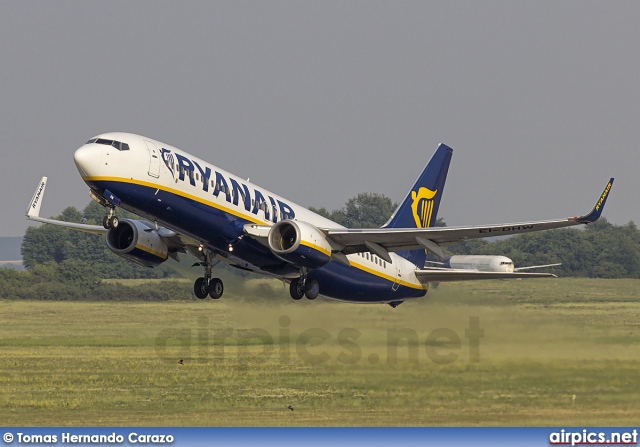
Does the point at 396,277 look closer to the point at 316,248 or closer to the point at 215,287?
the point at 215,287

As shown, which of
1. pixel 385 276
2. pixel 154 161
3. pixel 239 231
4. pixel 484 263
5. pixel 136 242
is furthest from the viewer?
pixel 484 263

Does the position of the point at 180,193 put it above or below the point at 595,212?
above

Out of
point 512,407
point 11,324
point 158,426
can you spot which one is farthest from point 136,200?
point 11,324

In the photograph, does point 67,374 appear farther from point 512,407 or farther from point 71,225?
point 512,407

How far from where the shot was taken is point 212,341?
53531mm

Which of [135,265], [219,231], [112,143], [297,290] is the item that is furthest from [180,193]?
[135,265]

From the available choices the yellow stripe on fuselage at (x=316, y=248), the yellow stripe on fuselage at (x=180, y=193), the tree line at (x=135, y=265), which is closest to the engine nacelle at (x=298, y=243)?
the yellow stripe on fuselage at (x=316, y=248)

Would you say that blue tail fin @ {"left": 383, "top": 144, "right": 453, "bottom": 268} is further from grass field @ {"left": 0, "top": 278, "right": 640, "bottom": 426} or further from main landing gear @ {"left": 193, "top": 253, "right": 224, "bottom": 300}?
main landing gear @ {"left": 193, "top": 253, "right": 224, "bottom": 300}

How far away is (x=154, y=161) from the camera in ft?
109

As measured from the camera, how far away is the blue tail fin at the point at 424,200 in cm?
4562

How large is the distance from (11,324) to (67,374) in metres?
25.0

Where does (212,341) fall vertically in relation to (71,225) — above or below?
below

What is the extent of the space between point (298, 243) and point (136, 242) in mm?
6554

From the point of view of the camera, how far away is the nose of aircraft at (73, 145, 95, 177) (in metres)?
32.2
